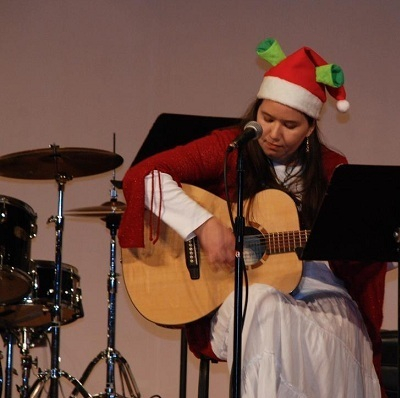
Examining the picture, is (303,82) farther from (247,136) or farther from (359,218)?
(359,218)

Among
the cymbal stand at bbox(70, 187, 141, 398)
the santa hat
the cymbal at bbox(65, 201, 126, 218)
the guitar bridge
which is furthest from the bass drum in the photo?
the santa hat

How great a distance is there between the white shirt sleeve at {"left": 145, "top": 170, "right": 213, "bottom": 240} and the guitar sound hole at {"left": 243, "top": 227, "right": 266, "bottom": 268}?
0.17m

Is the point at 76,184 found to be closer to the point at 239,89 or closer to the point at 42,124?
the point at 42,124

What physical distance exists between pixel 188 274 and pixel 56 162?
1272 millimetres

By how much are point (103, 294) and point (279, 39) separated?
1912mm

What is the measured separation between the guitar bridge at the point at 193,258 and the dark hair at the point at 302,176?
263mm

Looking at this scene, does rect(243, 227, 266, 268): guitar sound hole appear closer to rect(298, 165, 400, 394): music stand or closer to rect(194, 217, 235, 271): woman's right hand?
rect(194, 217, 235, 271): woman's right hand

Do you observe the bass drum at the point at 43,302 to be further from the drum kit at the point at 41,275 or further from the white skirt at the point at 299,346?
the white skirt at the point at 299,346

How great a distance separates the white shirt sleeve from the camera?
3.21 metres

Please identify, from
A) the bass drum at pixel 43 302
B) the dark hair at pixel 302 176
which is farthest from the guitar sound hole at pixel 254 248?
the bass drum at pixel 43 302

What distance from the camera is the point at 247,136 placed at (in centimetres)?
285

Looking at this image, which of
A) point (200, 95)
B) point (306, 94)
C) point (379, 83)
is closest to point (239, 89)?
point (200, 95)

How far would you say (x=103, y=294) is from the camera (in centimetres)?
570

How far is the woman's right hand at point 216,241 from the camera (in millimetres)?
3160
